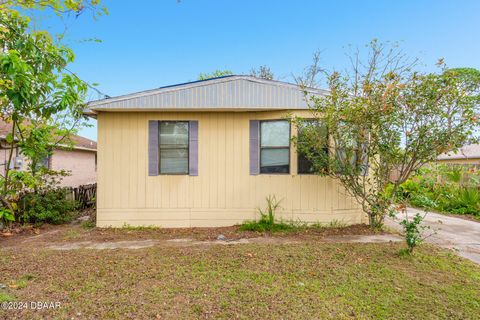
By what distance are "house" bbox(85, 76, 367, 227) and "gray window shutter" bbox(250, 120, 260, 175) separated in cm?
2

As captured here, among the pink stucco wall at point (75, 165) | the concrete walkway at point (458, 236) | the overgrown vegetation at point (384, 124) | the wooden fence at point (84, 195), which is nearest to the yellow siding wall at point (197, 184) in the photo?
the overgrown vegetation at point (384, 124)

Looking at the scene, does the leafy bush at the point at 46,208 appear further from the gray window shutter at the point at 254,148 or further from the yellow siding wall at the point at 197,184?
the gray window shutter at the point at 254,148

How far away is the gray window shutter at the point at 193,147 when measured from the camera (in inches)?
226

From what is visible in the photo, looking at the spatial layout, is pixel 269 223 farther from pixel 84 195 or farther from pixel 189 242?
pixel 84 195

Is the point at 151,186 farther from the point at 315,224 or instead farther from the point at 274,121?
the point at 315,224

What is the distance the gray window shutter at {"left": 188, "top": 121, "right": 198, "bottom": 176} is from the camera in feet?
18.8

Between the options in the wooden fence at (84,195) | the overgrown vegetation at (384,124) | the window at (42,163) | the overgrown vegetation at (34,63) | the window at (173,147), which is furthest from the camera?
the wooden fence at (84,195)

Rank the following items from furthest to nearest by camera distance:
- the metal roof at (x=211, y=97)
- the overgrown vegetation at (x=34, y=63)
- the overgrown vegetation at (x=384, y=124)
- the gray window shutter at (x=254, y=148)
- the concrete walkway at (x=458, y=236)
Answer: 1. the gray window shutter at (x=254, y=148)
2. the metal roof at (x=211, y=97)
3. the overgrown vegetation at (x=384, y=124)
4. the concrete walkway at (x=458, y=236)
5. the overgrown vegetation at (x=34, y=63)

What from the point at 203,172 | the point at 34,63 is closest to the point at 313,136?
the point at 203,172

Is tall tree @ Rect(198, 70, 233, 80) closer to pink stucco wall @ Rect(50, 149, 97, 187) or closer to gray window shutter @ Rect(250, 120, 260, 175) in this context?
pink stucco wall @ Rect(50, 149, 97, 187)

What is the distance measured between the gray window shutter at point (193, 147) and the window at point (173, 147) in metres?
0.13

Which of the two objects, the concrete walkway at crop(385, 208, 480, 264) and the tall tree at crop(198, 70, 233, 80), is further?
the tall tree at crop(198, 70, 233, 80)

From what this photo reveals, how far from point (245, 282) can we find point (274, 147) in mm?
3280

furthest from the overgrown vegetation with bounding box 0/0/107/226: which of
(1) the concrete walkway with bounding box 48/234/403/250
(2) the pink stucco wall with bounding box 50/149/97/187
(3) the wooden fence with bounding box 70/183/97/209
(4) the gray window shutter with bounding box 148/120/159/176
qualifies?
(2) the pink stucco wall with bounding box 50/149/97/187
